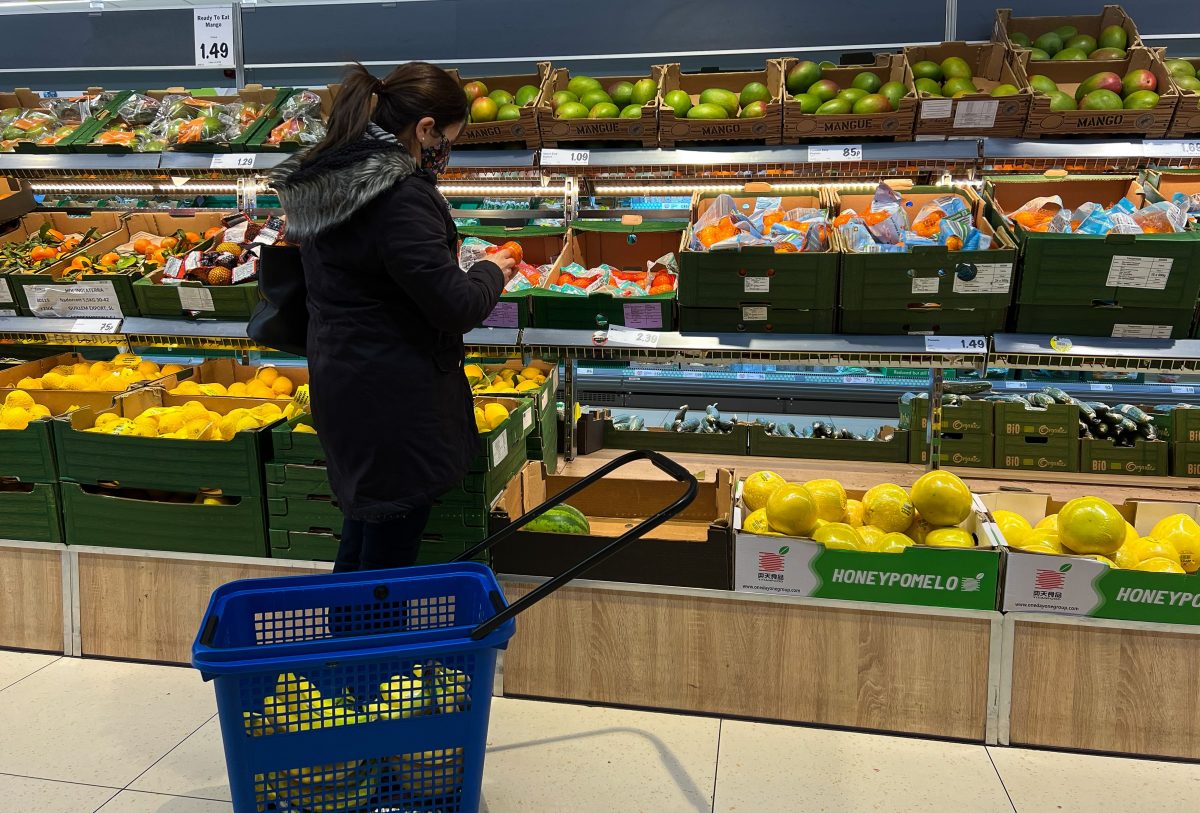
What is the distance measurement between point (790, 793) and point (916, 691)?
1.54 feet

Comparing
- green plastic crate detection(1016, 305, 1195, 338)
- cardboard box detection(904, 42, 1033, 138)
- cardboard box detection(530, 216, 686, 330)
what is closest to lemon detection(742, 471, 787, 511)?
cardboard box detection(530, 216, 686, 330)

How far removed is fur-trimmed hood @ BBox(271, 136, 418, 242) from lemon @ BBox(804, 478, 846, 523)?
138 cm

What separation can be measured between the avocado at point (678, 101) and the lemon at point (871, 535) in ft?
5.89

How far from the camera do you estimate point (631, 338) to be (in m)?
2.77

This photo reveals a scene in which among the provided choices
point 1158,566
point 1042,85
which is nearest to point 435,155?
point 1158,566

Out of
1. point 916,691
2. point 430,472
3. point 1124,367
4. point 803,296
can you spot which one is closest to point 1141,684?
point 916,691

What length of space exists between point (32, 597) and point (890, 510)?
2.66 m

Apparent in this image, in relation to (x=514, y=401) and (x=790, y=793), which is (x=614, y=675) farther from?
(x=514, y=401)

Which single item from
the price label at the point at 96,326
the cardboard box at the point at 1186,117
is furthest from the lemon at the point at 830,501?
the price label at the point at 96,326

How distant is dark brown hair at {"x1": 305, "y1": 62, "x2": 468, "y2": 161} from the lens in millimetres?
1820

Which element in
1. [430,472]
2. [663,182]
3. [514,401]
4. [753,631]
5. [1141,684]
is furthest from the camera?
[663,182]

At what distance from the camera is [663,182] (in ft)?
12.0

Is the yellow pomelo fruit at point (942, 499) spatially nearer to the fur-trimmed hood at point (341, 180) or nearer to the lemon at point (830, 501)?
the lemon at point (830, 501)

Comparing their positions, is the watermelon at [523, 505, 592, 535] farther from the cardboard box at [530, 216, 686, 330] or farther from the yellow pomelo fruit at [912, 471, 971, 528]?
the yellow pomelo fruit at [912, 471, 971, 528]
